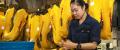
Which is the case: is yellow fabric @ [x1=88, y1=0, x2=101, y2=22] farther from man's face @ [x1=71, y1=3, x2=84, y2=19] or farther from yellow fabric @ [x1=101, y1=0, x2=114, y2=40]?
man's face @ [x1=71, y1=3, x2=84, y2=19]

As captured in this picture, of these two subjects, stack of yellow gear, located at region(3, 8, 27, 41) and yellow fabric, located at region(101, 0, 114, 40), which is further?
stack of yellow gear, located at region(3, 8, 27, 41)

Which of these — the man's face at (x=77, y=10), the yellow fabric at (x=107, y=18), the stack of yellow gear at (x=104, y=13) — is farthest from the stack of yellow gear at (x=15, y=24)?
the yellow fabric at (x=107, y=18)

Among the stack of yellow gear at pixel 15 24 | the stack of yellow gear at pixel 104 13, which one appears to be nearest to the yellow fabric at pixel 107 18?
the stack of yellow gear at pixel 104 13

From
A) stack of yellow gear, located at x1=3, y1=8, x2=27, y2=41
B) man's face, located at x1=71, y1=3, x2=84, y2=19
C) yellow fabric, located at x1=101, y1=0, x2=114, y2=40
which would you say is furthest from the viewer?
stack of yellow gear, located at x1=3, y1=8, x2=27, y2=41

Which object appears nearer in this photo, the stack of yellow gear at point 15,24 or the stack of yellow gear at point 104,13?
the stack of yellow gear at point 104,13

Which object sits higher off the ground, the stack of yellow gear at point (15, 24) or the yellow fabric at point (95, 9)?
the yellow fabric at point (95, 9)

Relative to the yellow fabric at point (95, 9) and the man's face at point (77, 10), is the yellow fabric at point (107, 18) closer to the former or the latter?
the yellow fabric at point (95, 9)

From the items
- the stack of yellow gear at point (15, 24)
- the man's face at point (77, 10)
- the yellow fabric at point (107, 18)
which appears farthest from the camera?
the stack of yellow gear at point (15, 24)

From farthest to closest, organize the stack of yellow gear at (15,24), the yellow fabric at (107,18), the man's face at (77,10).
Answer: the stack of yellow gear at (15,24) → the yellow fabric at (107,18) → the man's face at (77,10)

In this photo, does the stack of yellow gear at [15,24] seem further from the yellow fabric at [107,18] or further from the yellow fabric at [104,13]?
the yellow fabric at [107,18]

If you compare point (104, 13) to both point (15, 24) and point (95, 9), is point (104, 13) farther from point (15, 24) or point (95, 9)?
point (15, 24)

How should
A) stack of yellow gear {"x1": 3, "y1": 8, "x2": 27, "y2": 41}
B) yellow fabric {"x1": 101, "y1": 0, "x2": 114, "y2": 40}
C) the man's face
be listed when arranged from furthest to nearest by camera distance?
1. stack of yellow gear {"x1": 3, "y1": 8, "x2": 27, "y2": 41}
2. yellow fabric {"x1": 101, "y1": 0, "x2": 114, "y2": 40}
3. the man's face

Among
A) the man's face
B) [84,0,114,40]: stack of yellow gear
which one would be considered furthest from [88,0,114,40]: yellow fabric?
the man's face

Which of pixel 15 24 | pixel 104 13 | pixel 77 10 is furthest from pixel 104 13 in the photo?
pixel 15 24
